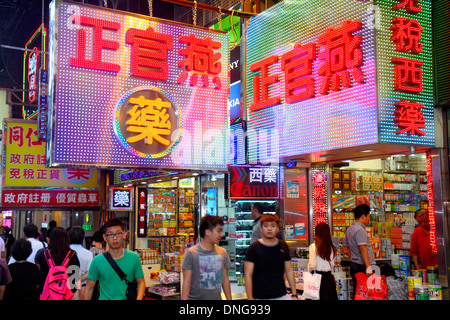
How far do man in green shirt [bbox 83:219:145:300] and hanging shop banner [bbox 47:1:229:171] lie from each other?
2940mm

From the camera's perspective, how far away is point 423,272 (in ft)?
26.7

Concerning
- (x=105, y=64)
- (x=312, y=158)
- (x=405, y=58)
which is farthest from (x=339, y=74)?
(x=105, y=64)

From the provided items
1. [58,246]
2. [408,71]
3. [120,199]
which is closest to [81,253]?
[58,246]

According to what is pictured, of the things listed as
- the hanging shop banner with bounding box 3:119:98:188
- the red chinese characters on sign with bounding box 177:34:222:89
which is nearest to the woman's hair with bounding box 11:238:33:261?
the red chinese characters on sign with bounding box 177:34:222:89

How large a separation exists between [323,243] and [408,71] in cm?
309

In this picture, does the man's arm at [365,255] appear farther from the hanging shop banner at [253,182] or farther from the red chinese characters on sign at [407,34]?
the red chinese characters on sign at [407,34]

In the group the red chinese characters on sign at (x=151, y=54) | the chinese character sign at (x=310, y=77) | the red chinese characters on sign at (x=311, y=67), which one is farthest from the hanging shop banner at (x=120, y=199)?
the red chinese characters on sign at (x=151, y=54)

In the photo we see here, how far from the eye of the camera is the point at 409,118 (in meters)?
7.54

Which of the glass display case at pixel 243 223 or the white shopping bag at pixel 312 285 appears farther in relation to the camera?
the glass display case at pixel 243 223

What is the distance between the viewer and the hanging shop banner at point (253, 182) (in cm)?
948

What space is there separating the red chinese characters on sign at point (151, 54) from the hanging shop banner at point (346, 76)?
1570 millimetres

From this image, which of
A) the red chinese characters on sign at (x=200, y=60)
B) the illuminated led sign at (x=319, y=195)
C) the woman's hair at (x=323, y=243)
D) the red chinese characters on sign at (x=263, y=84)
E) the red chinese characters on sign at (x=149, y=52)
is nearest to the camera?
the woman's hair at (x=323, y=243)

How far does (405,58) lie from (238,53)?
15.3 feet

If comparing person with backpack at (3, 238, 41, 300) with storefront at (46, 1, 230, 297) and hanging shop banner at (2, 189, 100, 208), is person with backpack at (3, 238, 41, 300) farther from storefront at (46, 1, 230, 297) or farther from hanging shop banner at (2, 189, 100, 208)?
hanging shop banner at (2, 189, 100, 208)
